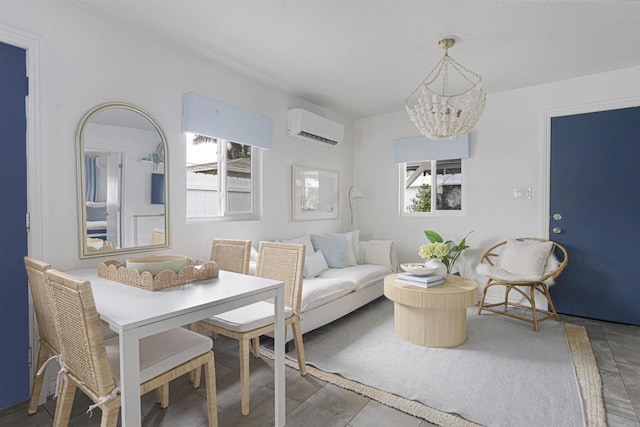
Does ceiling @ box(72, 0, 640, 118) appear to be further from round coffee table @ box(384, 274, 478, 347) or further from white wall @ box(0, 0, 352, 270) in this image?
round coffee table @ box(384, 274, 478, 347)

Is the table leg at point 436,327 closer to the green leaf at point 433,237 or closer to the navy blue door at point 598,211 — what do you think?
the green leaf at point 433,237

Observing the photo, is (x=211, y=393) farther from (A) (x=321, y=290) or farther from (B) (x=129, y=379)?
(A) (x=321, y=290)

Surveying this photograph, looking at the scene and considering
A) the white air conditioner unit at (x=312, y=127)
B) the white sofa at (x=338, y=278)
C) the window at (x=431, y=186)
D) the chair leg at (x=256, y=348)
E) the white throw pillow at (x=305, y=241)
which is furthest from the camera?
the window at (x=431, y=186)

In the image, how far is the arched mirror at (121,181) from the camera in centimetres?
214

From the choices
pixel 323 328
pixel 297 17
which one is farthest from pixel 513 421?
pixel 297 17

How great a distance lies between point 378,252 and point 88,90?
320 cm

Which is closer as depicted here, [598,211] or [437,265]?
Answer: [437,265]

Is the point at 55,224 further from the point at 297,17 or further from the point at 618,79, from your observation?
the point at 618,79

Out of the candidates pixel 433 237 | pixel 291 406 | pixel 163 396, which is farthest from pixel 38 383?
pixel 433 237

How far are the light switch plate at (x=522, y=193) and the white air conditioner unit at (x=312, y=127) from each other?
6.96 ft

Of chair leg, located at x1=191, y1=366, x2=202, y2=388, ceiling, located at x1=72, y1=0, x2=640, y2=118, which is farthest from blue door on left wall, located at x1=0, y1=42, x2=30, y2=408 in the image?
chair leg, located at x1=191, y1=366, x2=202, y2=388

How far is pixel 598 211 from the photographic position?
324 centimetres

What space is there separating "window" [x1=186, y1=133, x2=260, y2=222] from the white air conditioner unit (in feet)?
1.79

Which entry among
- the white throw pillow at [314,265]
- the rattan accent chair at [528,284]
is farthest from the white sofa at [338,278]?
the rattan accent chair at [528,284]
